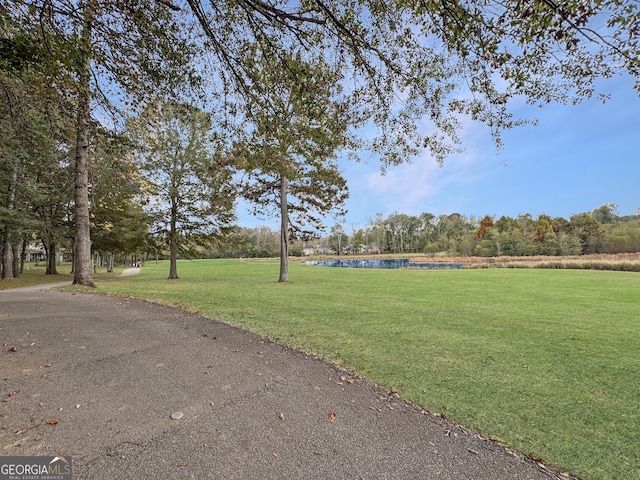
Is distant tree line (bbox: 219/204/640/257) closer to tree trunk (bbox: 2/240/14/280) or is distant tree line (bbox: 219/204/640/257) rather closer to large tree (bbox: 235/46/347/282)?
tree trunk (bbox: 2/240/14/280)

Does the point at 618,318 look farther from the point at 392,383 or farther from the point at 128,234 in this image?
the point at 128,234

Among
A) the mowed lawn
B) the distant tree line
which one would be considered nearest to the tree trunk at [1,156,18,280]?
the distant tree line

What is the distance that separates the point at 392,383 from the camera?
3.48 m

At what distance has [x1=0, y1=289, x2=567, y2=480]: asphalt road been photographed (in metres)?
2.08

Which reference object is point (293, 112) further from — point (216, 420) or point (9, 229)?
point (9, 229)

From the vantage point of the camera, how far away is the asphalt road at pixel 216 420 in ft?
6.83

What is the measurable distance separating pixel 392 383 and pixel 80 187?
12454 millimetres

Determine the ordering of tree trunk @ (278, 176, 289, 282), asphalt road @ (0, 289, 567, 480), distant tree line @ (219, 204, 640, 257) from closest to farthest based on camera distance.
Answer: asphalt road @ (0, 289, 567, 480) < tree trunk @ (278, 176, 289, 282) < distant tree line @ (219, 204, 640, 257)

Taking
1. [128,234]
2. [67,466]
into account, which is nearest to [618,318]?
[67,466]

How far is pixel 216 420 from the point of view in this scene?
2559 millimetres

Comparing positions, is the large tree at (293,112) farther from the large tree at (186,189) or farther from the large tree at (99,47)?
the large tree at (186,189)

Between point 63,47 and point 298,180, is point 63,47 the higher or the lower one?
the lower one

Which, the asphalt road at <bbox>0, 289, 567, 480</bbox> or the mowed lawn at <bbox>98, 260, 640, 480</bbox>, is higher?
the asphalt road at <bbox>0, 289, 567, 480</bbox>

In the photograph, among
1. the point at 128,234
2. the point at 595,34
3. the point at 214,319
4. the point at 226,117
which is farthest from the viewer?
the point at 128,234
